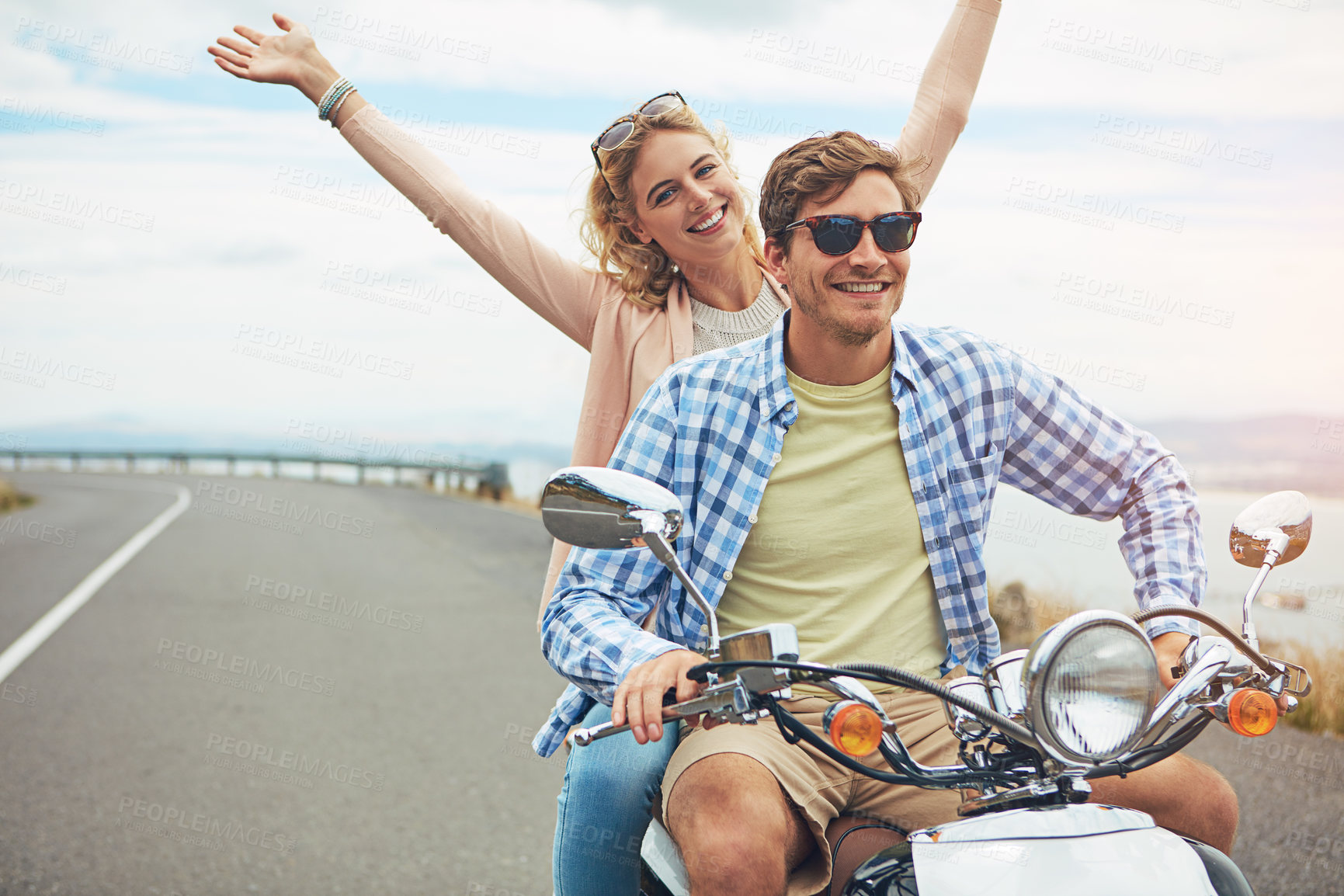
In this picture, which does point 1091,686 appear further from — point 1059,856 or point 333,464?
point 333,464

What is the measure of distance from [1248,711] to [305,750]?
5084 mm

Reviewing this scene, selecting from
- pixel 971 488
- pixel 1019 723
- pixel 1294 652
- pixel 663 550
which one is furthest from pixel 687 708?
pixel 1294 652

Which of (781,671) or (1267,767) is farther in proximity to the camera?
(1267,767)

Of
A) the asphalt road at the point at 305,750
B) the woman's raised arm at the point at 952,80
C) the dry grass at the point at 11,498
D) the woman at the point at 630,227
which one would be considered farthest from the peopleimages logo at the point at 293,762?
the dry grass at the point at 11,498

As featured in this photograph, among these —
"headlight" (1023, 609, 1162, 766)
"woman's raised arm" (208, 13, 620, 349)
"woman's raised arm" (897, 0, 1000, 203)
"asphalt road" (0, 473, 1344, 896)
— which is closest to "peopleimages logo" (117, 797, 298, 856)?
"asphalt road" (0, 473, 1344, 896)

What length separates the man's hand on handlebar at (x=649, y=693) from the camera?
1817 mm

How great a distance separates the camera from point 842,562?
2.40m

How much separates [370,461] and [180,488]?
11105 mm

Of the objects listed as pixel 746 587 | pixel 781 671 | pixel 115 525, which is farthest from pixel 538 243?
pixel 115 525

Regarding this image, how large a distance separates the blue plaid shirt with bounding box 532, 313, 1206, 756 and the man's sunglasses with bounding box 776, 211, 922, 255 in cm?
29

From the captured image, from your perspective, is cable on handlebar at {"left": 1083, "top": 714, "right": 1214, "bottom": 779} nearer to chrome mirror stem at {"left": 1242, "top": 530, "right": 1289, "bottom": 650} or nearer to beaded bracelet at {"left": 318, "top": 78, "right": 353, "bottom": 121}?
chrome mirror stem at {"left": 1242, "top": 530, "right": 1289, "bottom": 650}

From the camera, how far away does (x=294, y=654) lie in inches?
322

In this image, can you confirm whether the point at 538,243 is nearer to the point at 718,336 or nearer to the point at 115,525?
the point at 718,336

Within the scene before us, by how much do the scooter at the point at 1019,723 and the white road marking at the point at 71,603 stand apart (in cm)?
686
